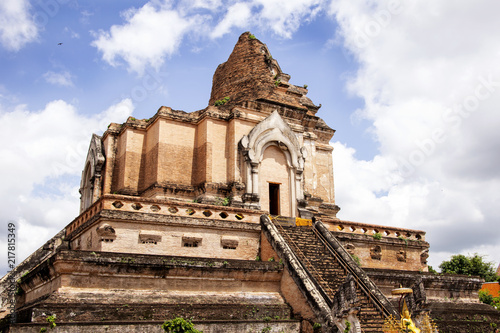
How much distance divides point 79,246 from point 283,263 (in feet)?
23.2

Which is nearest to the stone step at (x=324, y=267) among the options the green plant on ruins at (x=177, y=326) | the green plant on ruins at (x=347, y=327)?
the green plant on ruins at (x=347, y=327)

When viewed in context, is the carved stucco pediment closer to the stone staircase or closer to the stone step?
the stone staircase

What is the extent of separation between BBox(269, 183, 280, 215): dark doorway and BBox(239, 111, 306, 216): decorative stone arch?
581 millimetres

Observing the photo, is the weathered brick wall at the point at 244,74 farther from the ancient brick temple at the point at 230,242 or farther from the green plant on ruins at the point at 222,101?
the green plant on ruins at the point at 222,101

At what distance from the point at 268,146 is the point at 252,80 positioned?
16.1 feet

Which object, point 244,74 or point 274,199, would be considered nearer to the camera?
point 274,199

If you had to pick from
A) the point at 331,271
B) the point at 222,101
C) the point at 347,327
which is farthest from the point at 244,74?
the point at 347,327

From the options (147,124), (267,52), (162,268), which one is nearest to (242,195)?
(147,124)

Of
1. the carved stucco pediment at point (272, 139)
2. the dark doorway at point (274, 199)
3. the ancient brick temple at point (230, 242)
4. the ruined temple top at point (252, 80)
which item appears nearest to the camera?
the ancient brick temple at point (230, 242)

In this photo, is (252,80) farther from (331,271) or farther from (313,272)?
(313,272)

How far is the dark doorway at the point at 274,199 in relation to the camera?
21328mm

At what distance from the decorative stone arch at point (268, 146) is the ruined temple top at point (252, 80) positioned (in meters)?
1.74

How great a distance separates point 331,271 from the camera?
1490cm

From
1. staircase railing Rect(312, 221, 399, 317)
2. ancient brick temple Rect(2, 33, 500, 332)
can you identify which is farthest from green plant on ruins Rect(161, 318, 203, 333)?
staircase railing Rect(312, 221, 399, 317)
